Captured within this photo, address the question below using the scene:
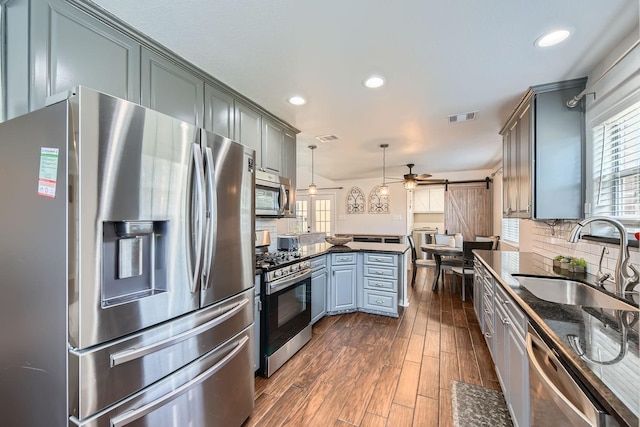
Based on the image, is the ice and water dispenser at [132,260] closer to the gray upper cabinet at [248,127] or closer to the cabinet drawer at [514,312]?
the gray upper cabinet at [248,127]

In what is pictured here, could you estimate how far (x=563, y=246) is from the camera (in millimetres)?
2486

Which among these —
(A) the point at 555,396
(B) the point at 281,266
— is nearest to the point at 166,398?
(B) the point at 281,266

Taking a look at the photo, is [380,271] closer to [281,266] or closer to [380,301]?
[380,301]

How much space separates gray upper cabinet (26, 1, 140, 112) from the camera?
4.17 feet

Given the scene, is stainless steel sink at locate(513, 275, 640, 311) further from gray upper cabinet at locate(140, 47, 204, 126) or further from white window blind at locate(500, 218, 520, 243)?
white window blind at locate(500, 218, 520, 243)

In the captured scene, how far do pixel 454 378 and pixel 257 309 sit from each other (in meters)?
1.74

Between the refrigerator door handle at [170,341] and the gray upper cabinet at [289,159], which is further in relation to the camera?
the gray upper cabinet at [289,159]

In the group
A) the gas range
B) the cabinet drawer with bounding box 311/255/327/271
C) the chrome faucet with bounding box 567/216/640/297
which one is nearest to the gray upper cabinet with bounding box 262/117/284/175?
the gas range

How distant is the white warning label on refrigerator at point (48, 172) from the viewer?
101 cm

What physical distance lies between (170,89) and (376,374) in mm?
2762

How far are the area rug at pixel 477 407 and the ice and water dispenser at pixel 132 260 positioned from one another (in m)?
2.04

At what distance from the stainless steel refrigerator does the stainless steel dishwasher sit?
4.98 feet

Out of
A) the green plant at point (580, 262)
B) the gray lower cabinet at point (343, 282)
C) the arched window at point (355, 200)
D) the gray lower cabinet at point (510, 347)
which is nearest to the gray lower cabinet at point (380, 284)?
the gray lower cabinet at point (343, 282)

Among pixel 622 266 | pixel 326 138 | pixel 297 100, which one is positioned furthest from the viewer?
pixel 326 138
